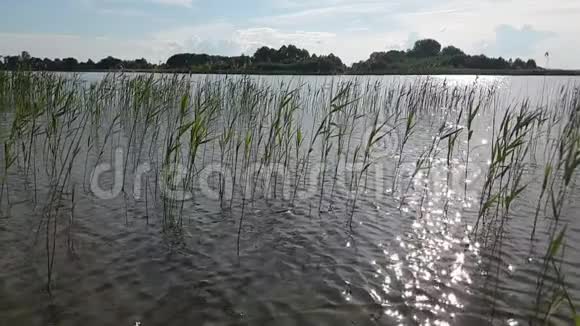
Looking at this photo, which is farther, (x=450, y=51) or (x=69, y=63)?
(x=450, y=51)

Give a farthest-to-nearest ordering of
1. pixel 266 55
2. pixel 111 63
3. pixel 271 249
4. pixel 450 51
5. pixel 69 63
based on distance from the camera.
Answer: pixel 450 51 < pixel 266 55 < pixel 69 63 < pixel 111 63 < pixel 271 249

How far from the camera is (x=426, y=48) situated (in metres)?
89.6

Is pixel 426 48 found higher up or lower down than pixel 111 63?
higher up

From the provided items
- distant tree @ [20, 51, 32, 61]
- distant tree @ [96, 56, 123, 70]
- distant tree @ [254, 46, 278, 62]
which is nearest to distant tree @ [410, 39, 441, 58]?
distant tree @ [254, 46, 278, 62]

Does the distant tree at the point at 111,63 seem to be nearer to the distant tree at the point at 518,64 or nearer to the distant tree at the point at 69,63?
the distant tree at the point at 69,63

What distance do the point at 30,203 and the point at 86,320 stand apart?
10.9 ft

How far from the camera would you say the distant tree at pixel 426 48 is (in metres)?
88.1

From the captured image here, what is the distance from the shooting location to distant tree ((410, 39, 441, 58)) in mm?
88125

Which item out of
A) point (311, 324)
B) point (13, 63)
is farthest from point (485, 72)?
point (311, 324)

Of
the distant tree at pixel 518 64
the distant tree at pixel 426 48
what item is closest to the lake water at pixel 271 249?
the distant tree at pixel 518 64

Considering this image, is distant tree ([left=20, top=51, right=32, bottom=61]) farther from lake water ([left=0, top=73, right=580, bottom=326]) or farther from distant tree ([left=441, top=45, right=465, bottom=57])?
distant tree ([left=441, top=45, right=465, bottom=57])

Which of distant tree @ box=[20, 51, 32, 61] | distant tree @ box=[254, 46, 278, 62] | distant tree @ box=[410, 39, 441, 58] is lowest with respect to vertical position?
distant tree @ box=[20, 51, 32, 61]

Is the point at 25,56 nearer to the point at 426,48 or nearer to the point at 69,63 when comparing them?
the point at 69,63

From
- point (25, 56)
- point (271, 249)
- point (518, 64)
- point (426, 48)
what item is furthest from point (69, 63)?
point (426, 48)
